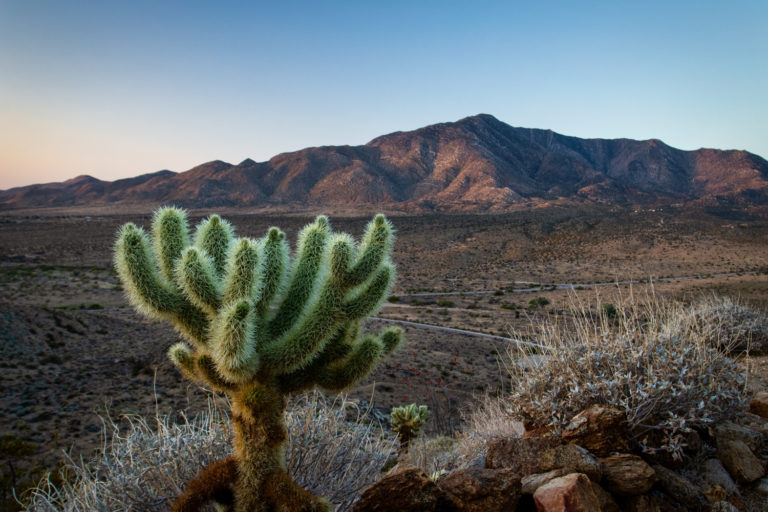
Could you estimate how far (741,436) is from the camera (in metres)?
4.00

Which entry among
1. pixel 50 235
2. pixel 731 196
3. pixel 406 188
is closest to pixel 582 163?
pixel 731 196

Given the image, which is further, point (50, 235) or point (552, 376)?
point (50, 235)

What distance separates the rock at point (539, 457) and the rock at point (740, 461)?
4.57 ft

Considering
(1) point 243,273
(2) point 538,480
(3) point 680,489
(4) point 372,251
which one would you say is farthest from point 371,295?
(3) point 680,489

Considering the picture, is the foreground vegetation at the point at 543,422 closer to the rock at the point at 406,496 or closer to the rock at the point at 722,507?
the rock at the point at 722,507

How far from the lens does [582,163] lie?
14338 centimetres

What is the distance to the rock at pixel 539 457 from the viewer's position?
11.0 feet

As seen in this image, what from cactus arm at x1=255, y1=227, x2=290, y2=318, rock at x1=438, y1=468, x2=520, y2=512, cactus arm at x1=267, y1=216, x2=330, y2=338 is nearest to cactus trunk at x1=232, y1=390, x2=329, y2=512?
cactus arm at x1=267, y1=216, x2=330, y2=338

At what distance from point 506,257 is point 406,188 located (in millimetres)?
77449

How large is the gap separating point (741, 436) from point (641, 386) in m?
1.08

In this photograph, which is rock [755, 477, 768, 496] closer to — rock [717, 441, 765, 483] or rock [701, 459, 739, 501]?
rock [717, 441, 765, 483]

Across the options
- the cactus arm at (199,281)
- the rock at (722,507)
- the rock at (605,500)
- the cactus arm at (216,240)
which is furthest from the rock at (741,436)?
the cactus arm at (216,240)

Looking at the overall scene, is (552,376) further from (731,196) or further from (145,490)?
(731,196)

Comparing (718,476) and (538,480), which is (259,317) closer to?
(538,480)
